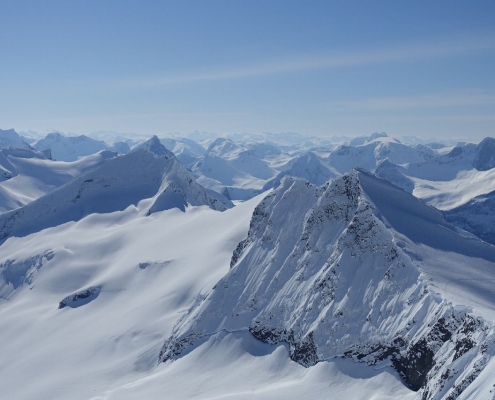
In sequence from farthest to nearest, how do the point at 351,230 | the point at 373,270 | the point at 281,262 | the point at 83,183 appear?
the point at 83,183
the point at 281,262
the point at 351,230
the point at 373,270

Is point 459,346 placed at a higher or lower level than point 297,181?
lower

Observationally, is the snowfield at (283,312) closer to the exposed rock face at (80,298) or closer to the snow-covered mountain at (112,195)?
the exposed rock face at (80,298)

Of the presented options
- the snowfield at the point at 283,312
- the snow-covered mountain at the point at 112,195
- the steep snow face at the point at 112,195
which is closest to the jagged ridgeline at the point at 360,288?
the snowfield at the point at 283,312

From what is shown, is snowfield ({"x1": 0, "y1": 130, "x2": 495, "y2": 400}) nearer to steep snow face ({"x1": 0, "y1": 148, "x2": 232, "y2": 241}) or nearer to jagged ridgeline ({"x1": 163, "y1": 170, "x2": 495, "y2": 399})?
jagged ridgeline ({"x1": 163, "y1": 170, "x2": 495, "y2": 399})

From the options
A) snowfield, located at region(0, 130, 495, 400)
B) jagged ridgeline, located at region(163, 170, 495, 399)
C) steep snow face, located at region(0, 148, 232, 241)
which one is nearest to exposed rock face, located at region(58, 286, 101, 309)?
snowfield, located at region(0, 130, 495, 400)

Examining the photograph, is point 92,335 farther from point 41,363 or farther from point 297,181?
point 297,181

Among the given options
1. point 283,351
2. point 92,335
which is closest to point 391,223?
point 283,351

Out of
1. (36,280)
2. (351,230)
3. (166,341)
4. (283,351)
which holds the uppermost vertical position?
(351,230)
